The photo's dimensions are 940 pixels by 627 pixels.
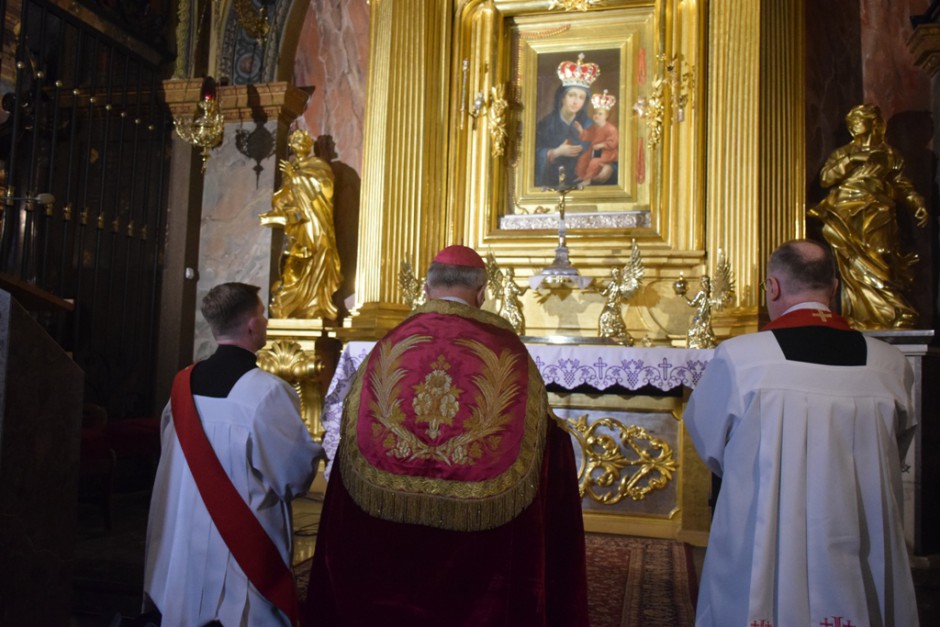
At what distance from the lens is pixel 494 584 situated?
2625 mm

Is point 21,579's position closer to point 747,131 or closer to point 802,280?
point 802,280

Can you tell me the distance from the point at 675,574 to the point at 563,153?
12.5 ft

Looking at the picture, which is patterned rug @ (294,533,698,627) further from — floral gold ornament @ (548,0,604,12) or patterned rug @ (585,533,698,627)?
floral gold ornament @ (548,0,604,12)

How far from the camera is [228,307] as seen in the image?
9.46ft

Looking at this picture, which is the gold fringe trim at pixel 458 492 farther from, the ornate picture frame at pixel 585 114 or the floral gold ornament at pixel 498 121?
the floral gold ornament at pixel 498 121

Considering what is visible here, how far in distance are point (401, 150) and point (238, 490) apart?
4.82m

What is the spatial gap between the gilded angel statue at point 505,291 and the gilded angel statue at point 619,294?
64 cm

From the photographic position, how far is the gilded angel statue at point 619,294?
6367 mm

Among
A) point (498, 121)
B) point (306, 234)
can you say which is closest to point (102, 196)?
point (306, 234)

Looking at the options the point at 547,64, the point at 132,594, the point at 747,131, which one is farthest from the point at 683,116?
the point at 132,594

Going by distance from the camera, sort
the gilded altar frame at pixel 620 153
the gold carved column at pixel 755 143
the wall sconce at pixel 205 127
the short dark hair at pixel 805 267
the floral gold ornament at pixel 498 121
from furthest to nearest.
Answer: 1. the floral gold ornament at pixel 498 121
2. the wall sconce at pixel 205 127
3. the gilded altar frame at pixel 620 153
4. the gold carved column at pixel 755 143
5. the short dark hair at pixel 805 267

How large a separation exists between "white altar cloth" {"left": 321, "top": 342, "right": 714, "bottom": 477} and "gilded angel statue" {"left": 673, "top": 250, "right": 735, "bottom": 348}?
23.8 inches

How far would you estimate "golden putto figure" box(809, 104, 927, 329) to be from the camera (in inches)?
235

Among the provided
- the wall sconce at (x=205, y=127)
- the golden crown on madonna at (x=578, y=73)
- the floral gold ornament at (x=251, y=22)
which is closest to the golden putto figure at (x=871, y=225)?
the golden crown on madonna at (x=578, y=73)
